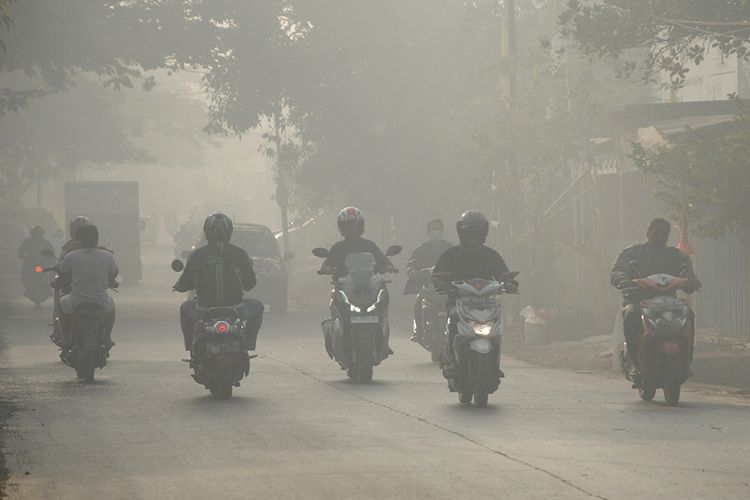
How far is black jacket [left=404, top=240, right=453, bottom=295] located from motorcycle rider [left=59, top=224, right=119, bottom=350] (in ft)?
15.0

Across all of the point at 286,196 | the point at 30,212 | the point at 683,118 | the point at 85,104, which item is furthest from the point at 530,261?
the point at 85,104

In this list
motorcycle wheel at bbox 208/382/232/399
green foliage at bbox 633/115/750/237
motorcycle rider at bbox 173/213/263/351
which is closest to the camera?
motorcycle wheel at bbox 208/382/232/399

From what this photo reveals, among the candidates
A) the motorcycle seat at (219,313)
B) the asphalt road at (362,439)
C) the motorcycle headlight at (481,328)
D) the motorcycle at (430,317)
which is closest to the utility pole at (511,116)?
the motorcycle at (430,317)

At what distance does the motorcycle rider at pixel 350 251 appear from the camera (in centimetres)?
1800

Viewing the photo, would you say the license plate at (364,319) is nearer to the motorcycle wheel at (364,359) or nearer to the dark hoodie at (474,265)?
the motorcycle wheel at (364,359)

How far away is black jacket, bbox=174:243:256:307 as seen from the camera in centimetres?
1592

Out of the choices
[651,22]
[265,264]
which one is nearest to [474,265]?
[651,22]

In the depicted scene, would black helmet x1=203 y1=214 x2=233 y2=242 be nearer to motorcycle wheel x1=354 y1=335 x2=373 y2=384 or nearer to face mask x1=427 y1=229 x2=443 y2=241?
motorcycle wheel x1=354 y1=335 x2=373 y2=384

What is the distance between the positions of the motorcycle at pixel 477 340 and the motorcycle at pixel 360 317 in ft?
8.94

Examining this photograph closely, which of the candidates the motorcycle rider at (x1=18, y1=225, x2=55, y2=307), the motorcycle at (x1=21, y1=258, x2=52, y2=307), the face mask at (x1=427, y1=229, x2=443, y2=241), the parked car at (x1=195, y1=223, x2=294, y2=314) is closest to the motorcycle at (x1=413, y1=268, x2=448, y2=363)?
the face mask at (x1=427, y1=229, x2=443, y2=241)

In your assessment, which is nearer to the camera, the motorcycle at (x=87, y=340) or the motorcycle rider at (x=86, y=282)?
the motorcycle at (x=87, y=340)

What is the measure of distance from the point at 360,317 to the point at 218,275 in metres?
A: 2.31

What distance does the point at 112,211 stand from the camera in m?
49.8

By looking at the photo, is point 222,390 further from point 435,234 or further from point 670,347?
point 435,234
